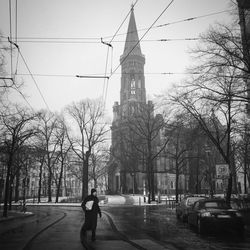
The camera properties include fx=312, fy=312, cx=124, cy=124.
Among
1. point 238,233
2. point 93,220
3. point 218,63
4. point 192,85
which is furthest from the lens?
point 192,85

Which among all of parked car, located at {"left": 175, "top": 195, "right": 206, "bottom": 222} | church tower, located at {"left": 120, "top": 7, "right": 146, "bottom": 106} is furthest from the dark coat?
church tower, located at {"left": 120, "top": 7, "right": 146, "bottom": 106}

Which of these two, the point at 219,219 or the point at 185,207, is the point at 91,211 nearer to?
the point at 219,219

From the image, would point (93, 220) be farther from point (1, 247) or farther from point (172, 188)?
point (172, 188)

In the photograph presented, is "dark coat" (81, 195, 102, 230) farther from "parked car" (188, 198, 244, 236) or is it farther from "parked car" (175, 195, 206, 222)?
"parked car" (175, 195, 206, 222)

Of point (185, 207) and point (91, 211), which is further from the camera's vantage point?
point (185, 207)

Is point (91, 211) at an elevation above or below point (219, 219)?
above

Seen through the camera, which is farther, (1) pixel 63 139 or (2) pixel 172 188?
(2) pixel 172 188

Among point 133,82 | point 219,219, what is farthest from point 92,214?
point 133,82

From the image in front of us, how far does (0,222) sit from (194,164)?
109ft

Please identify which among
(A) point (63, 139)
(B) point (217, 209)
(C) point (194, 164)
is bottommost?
(B) point (217, 209)

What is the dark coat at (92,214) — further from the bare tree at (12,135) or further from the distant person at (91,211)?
the bare tree at (12,135)

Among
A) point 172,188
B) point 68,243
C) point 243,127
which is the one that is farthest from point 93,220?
point 172,188

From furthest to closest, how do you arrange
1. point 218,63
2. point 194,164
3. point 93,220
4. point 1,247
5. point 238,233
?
point 194,164, point 218,63, point 238,233, point 93,220, point 1,247

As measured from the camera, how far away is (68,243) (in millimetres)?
9484
